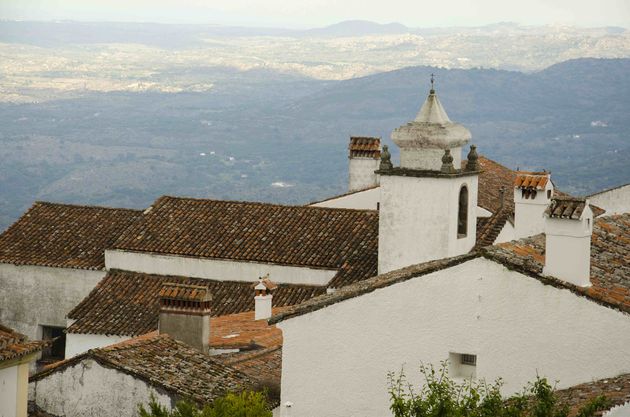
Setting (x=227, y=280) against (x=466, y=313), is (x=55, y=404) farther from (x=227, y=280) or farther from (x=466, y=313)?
(x=227, y=280)

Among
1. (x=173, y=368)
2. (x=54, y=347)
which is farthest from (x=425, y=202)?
(x=54, y=347)

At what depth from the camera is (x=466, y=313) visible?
19766 mm

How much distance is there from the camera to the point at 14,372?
20359mm

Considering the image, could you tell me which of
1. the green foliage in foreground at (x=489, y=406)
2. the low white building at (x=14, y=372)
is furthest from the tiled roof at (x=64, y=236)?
the green foliage in foreground at (x=489, y=406)

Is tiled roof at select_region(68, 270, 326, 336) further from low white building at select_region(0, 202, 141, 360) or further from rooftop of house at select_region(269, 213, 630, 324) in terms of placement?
rooftop of house at select_region(269, 213, 630, 324)

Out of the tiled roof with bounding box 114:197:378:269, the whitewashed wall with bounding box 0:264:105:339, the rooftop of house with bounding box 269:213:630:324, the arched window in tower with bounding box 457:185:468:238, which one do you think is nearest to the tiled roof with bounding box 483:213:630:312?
the rooftop of house with bounding box 269:213:630:324

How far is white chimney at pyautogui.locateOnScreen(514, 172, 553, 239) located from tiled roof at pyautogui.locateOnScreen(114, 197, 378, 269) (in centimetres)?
725

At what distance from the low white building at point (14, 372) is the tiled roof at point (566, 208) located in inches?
244

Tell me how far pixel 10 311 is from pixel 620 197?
14.3 m

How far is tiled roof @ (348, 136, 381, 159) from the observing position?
44.2m

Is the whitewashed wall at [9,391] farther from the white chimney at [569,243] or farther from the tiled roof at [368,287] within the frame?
the white chimney at [569,243]

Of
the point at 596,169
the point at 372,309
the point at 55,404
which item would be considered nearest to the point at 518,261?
the point at 372,309

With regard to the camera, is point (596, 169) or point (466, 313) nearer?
point (466, 313)

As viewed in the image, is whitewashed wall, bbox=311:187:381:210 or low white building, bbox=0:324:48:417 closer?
low white building, bbox=0:324:48:417
